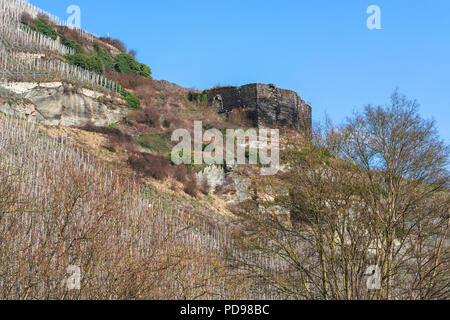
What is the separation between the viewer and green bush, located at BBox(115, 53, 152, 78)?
3780cm

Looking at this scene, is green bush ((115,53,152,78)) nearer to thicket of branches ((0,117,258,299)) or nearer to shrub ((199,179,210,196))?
shrub ((199,179,210,196))

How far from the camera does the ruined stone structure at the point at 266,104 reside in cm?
3472

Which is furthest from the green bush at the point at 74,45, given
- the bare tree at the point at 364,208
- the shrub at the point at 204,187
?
the bare tree at the point at 364,208

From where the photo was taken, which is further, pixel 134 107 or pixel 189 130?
pixel 189 130

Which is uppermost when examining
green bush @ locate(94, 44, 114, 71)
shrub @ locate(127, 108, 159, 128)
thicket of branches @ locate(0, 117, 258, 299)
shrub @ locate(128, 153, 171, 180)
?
green bush @ locate(94, 44, 114, 71)

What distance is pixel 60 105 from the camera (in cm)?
2198

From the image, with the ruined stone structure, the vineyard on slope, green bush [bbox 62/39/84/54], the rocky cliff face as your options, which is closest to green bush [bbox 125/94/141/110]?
the vineyard on slope

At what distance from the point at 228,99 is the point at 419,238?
95.1ft

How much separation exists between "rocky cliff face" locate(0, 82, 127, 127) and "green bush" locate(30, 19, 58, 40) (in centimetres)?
910

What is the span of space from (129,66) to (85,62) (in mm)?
9250

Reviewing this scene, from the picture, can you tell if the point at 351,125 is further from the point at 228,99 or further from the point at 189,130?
the point at 228,99

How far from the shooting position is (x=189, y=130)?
29984 millimetres
